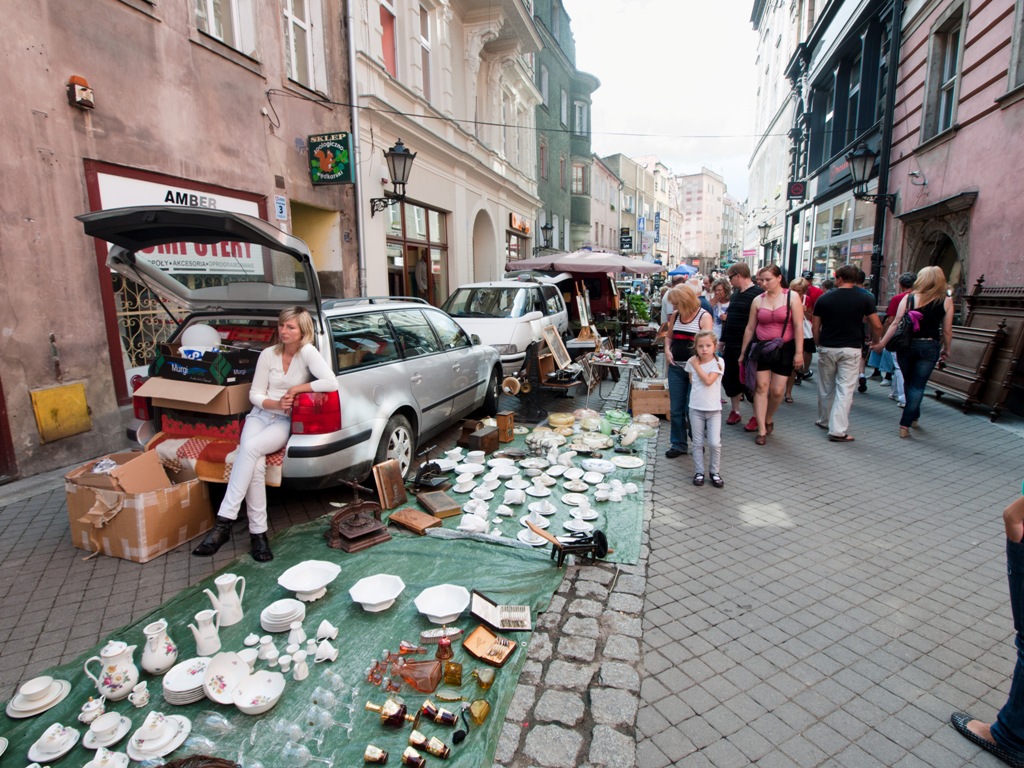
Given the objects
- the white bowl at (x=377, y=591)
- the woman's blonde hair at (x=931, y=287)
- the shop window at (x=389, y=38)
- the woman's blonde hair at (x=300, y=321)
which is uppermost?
the shop window at (x=389, y=38)

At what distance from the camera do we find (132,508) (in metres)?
3.74

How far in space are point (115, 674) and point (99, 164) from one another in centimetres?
574

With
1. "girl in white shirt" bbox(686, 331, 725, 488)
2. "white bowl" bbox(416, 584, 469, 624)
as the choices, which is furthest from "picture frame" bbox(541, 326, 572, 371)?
"white bowl" bbox(416, 584, 469, 624)

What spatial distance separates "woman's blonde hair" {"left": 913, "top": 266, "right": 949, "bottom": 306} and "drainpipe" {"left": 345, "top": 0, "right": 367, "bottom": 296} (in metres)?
8.40

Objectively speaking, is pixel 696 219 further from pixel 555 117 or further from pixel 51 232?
pixel 51 232

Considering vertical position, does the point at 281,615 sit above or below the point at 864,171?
below

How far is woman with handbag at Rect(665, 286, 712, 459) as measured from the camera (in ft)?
18.9

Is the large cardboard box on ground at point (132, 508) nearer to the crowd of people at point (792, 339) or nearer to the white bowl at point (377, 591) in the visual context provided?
the white bowl at point (377, 591)

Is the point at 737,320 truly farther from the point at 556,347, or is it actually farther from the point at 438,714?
the point at 438,714

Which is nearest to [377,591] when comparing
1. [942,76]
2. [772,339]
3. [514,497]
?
[514,497]

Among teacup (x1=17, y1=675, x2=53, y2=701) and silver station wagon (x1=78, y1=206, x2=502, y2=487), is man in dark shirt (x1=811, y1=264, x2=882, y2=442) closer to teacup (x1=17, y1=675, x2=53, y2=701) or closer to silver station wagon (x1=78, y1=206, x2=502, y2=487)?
silver station wagon (x1=78, y1=206, x2=502, y2=487)

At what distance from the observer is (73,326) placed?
589cm

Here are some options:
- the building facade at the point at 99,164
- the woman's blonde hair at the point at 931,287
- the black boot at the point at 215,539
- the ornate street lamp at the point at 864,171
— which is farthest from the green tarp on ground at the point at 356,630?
the ornate street lamp at the point at 864,171

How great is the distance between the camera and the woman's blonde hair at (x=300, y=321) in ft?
12.8
